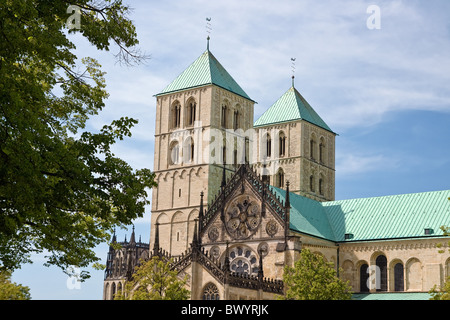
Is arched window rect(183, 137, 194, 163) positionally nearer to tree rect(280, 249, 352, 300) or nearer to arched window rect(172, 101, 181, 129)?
arched window rect(172, 101, 181, 129)

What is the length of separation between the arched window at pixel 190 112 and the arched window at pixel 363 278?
30.0 meters

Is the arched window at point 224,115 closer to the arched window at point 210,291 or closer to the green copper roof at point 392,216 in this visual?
the green copper roof at point 392,216

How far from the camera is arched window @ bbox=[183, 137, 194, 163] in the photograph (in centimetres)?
8088

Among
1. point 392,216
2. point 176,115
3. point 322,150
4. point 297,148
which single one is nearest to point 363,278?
point 392,216

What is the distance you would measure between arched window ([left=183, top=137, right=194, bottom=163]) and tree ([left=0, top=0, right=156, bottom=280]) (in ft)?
188

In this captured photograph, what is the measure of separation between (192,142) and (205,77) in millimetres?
7881

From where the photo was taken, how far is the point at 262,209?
5772cm

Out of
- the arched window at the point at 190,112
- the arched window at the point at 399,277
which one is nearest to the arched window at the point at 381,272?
the arched window at the point at 399,277

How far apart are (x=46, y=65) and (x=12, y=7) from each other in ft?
10.9

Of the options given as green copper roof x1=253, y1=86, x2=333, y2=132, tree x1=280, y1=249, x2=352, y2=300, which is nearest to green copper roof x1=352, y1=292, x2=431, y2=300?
tree x1=280, y1=249, x2=352, y2=300

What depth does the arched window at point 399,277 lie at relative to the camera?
57688 mm

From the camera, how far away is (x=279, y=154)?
88625 millimetres

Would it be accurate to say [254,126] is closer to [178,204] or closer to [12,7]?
[178,204]
